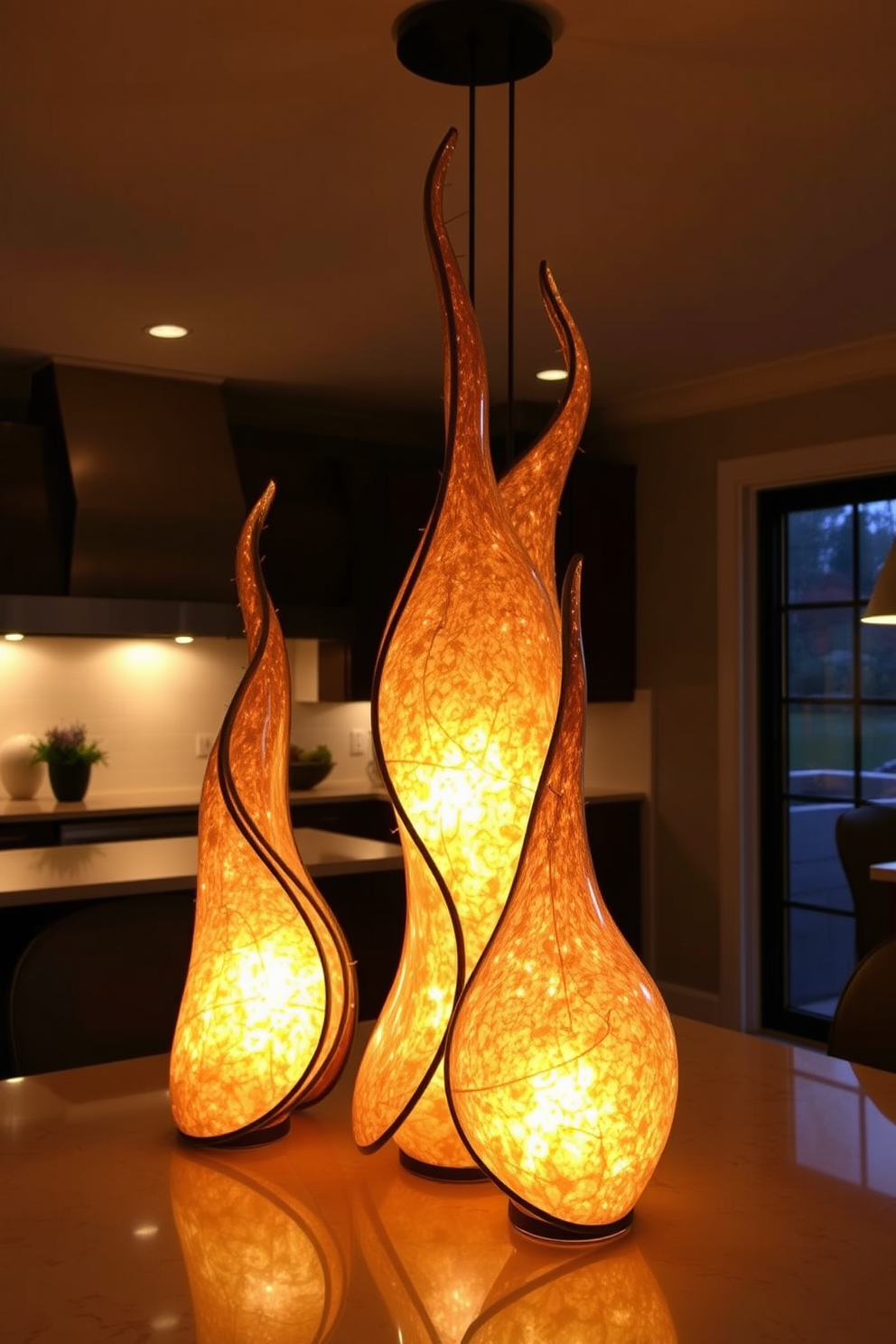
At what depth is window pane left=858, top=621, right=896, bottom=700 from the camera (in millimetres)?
4508

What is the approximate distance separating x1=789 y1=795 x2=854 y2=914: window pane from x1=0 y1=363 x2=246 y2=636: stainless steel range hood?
6.99 feet

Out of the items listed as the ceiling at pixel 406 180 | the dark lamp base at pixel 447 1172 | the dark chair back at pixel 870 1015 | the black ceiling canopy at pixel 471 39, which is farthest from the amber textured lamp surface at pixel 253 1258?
the ceiling at pixel 406 180

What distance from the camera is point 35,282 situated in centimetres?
369

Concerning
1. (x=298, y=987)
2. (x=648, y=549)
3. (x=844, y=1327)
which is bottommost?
(x=844, y=1327)

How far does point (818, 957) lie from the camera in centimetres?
476

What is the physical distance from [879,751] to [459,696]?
3.74m

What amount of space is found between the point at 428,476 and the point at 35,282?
1.84 metres

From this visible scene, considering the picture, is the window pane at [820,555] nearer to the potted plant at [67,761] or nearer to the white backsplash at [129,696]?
the white backsplash at [129,696]

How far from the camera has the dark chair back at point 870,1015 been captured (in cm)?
167

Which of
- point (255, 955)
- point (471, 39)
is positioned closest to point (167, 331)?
point (471, 39)

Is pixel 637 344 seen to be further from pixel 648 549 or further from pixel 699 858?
pixel 699 858

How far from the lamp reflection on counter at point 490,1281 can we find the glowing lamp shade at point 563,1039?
40mm

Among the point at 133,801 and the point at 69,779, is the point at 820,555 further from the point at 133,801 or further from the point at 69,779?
the point at 69,779

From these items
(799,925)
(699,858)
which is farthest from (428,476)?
(799,925)
